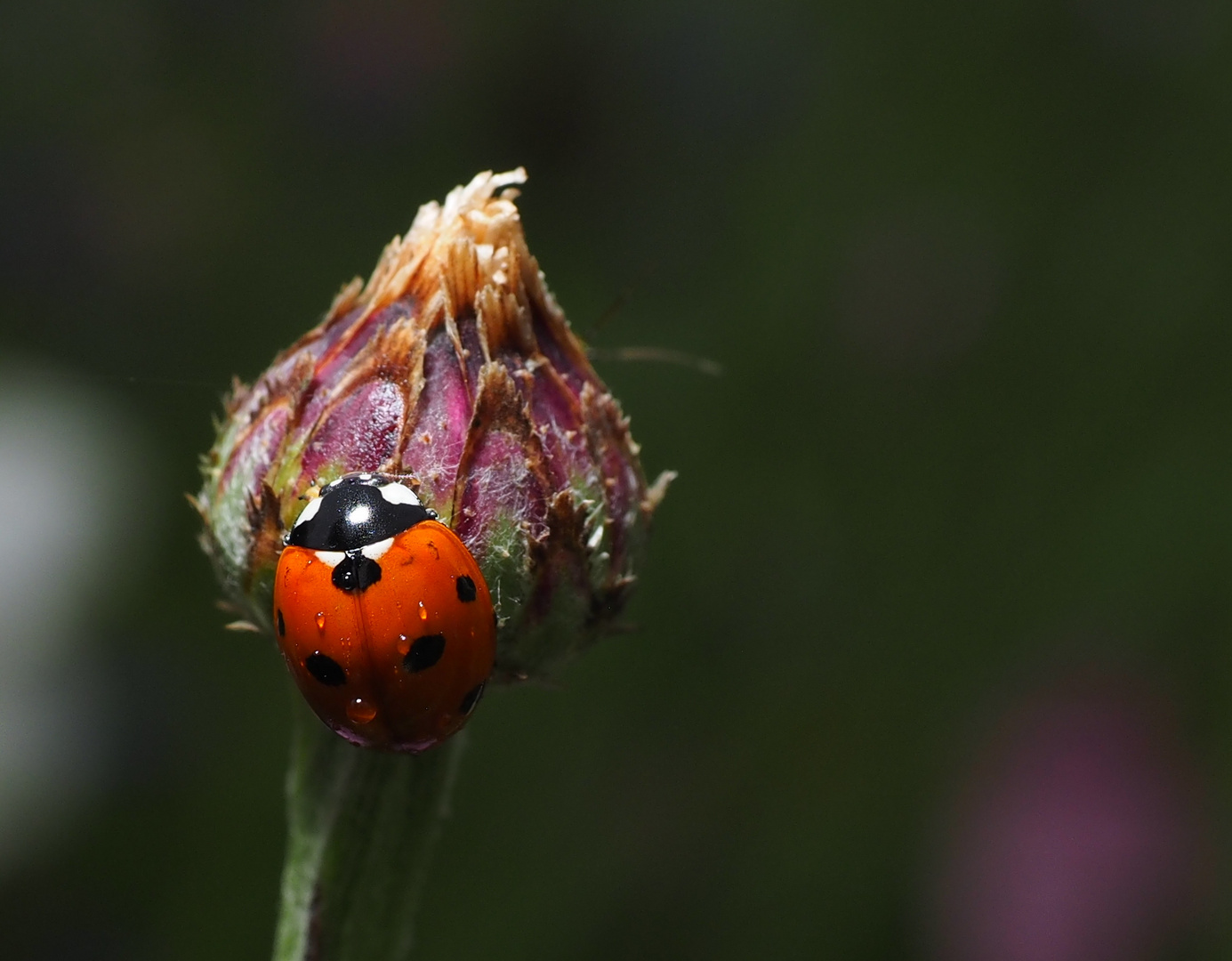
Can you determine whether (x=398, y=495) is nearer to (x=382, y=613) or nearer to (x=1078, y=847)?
(x=382, y=613)

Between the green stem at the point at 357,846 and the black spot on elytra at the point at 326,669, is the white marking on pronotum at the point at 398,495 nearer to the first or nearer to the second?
the black spot on elytra at the point at 326,669

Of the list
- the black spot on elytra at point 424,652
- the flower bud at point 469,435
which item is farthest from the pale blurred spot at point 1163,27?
the black spot on elytra at point 424,652

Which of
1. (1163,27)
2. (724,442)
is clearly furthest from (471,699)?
(1163,27)

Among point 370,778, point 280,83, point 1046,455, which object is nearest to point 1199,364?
point 1046,455

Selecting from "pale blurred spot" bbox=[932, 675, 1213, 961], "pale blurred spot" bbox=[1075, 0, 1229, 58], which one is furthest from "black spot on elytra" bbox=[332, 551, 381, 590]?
"pale blurred spot" bbox=[1075, 0, 1229, 58]

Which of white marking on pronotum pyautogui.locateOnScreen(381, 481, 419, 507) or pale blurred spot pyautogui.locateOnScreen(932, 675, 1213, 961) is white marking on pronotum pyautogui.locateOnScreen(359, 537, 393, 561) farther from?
pale blurred spot pyautogui.locateOnScreen(932, 675, 1213, 961)
